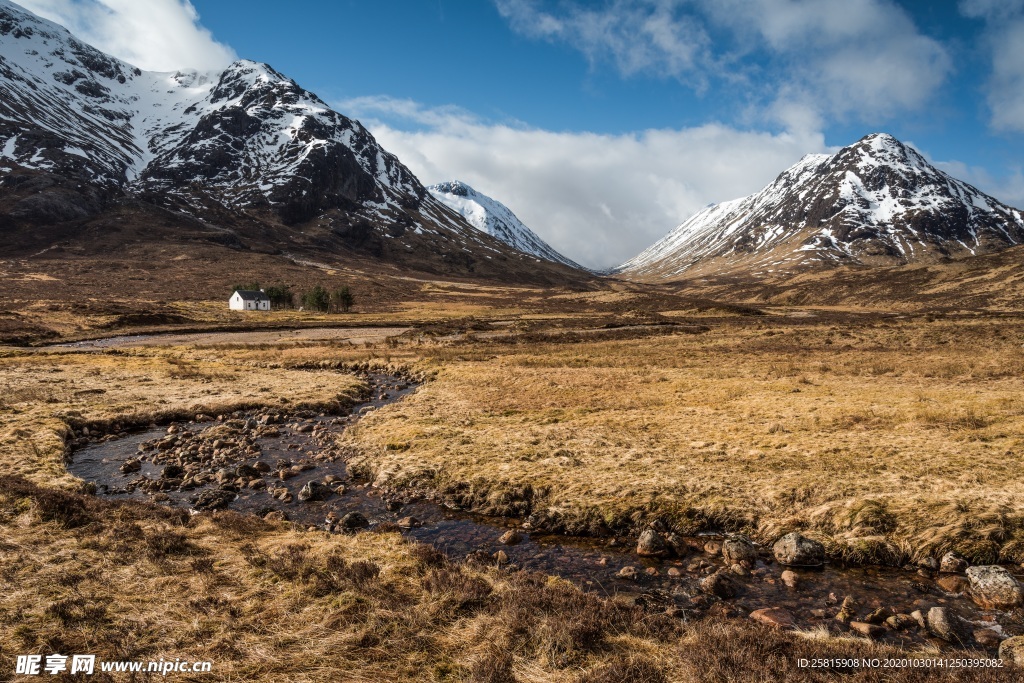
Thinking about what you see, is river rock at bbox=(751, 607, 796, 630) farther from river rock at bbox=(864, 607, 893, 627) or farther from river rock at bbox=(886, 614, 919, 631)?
river rock at bbox=(886, 614, 919, 631)

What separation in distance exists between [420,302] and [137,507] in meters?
141

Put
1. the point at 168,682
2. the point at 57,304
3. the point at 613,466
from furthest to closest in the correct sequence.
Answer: the point at 57,304, the point at 613,466, the point at 168,682

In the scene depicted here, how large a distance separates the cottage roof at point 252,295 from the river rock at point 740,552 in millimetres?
127574

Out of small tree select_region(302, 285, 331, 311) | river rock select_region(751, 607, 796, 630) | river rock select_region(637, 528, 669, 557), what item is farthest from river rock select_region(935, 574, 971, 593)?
small tree select_region(302, 285, 331, 311)

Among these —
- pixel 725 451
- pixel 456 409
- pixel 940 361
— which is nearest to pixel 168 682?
pixel 725 451

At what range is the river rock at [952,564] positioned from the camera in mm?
11773

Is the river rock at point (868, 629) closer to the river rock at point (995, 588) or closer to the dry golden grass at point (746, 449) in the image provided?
the river rock at point (995, 588)

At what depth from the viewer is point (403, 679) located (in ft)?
24.4

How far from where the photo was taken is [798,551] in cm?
1242

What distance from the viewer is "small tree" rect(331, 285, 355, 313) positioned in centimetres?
12444

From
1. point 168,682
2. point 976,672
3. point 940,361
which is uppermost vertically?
point 940,361

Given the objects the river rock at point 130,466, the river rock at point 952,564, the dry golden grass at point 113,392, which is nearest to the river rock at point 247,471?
the river rock at point 130,466

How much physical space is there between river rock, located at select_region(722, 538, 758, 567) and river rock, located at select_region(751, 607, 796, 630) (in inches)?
75.5

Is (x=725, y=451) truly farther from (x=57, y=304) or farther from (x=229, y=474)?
(x=57, y=304)
